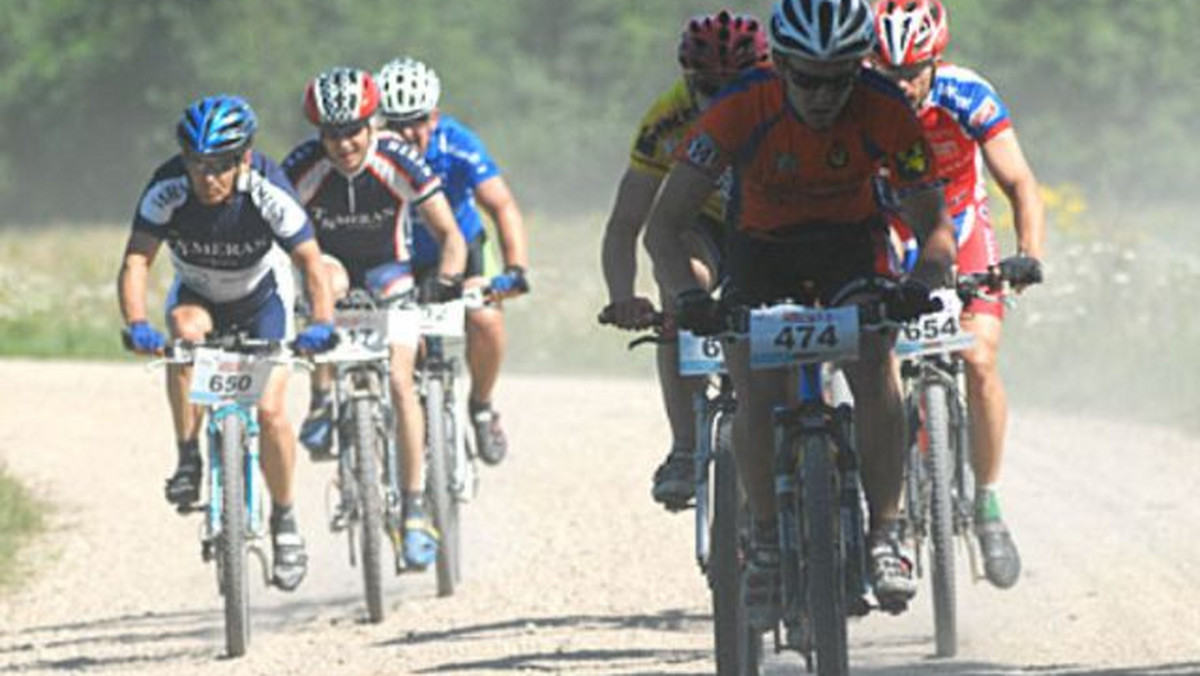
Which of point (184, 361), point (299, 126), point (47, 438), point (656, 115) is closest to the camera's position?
point (656, 115)

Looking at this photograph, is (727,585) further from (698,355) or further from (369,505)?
(369,505)

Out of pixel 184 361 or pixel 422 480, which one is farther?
pixel 422 480

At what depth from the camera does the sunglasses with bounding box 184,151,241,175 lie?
422 inches

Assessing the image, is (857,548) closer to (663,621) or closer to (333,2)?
(663,621)

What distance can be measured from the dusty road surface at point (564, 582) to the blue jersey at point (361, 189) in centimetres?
165

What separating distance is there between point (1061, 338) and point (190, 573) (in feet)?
34.8

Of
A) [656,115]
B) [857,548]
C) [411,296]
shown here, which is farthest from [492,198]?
[857,548]

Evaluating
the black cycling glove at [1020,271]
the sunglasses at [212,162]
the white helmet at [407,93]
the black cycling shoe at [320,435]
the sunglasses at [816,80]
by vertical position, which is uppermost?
the white helmet at [407,93]

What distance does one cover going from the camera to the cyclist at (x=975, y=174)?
9.77 meters

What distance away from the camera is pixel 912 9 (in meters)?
9.84

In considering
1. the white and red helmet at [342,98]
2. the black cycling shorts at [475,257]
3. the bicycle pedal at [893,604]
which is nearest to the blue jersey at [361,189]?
the white and red helmet at [342,98]

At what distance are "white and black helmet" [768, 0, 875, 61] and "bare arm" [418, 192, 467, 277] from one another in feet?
15.9

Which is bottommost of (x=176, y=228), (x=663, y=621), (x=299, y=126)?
(x=663, y=621)

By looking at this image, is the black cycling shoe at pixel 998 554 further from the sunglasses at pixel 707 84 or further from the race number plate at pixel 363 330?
the race number plate at pixel 363 330
